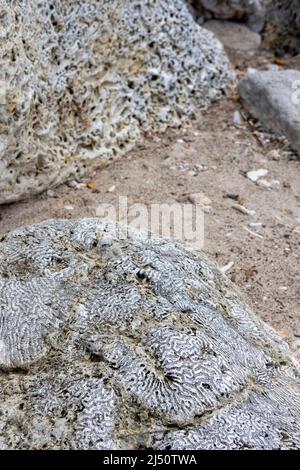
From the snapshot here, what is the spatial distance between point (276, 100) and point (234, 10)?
2.03 meters

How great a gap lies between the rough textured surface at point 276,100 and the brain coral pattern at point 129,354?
2.61 m

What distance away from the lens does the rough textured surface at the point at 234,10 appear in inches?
261

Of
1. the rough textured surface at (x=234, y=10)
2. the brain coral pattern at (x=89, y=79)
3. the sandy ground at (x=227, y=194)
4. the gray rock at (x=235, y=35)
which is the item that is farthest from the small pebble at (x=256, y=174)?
the rough textured surface at (x=234, y=10)

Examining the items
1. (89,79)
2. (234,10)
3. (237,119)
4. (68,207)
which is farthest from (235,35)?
(68,207)

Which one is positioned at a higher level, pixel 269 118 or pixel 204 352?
pixel 204 352

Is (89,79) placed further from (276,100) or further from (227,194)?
(276,100)

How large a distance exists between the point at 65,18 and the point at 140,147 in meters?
1.05

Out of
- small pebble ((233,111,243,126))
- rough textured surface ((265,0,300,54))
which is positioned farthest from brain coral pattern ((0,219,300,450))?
rough textured surface ((265,0,300,54))

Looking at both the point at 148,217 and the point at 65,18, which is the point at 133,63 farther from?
the point at 148,217

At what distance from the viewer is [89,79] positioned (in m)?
4.38

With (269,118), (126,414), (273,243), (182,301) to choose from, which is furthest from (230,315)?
(269,118)

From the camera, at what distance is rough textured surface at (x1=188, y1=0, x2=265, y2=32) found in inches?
261

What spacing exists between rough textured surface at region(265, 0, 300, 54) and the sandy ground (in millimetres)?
1653

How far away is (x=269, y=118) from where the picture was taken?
5.08m
